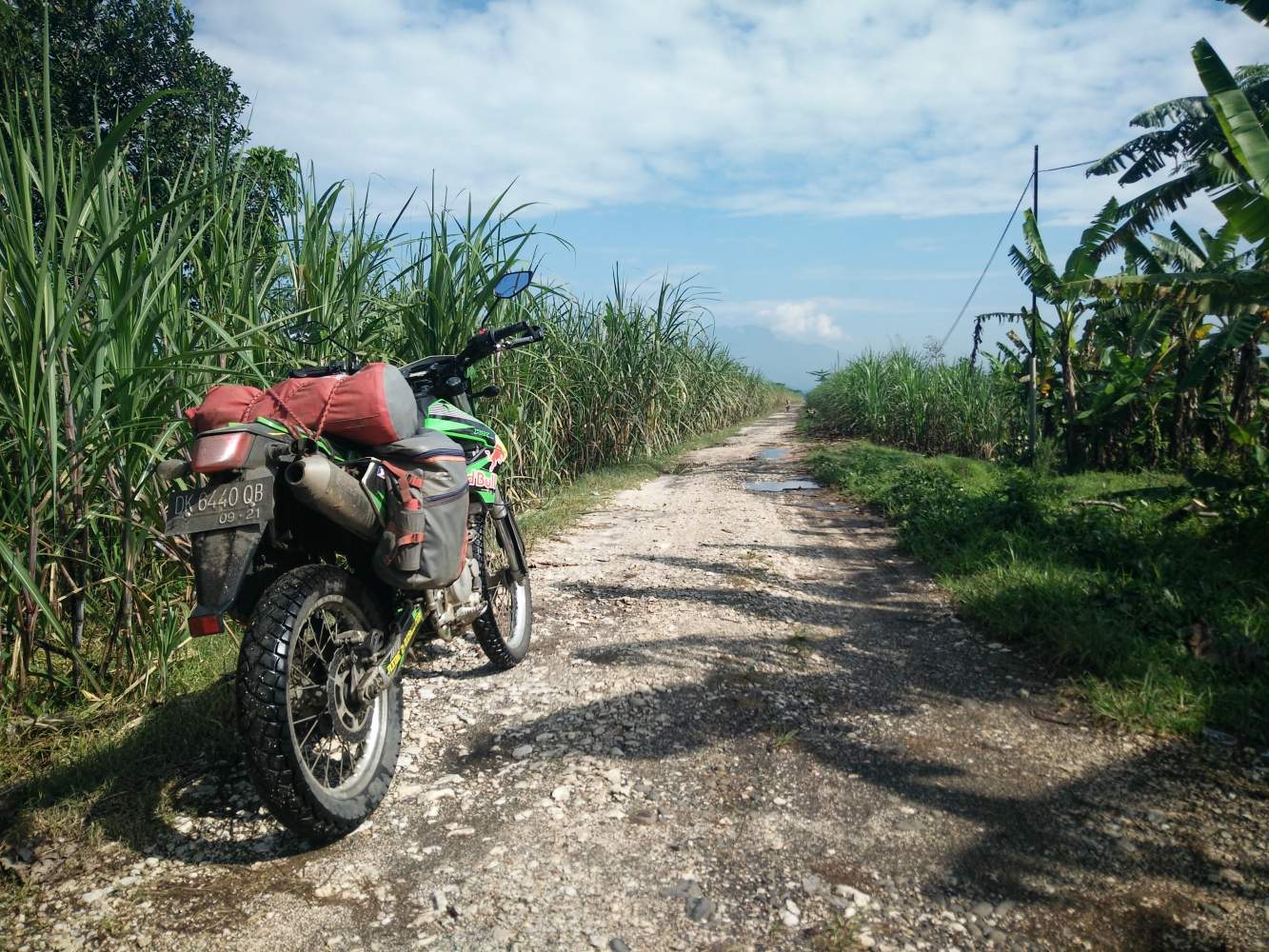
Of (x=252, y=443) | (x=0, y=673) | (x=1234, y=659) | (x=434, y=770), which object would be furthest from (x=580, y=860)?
(x=1234, y=659)

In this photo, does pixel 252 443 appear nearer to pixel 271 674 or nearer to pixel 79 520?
pixel 271 674

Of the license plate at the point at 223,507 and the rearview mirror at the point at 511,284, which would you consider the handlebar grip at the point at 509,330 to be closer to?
the rearview mirror at the point at 511,284

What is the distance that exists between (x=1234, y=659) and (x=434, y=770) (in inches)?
119

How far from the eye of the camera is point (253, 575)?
215cm

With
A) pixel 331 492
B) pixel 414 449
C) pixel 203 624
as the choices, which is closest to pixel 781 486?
pixel 414 449

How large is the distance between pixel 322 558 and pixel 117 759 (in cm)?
80

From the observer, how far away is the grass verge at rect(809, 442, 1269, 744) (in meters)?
3.04

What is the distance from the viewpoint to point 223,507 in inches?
78.9

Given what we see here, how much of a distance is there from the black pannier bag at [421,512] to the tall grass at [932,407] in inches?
411

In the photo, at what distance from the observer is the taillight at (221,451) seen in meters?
2.03

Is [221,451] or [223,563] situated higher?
[221,451]

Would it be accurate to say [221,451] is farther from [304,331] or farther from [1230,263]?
[1230,263]

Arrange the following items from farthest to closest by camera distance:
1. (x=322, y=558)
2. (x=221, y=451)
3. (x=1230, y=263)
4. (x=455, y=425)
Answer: (x=1230, y=263) → (x=455, y=425) → (x=322, y=558) → (x=221, y=451)

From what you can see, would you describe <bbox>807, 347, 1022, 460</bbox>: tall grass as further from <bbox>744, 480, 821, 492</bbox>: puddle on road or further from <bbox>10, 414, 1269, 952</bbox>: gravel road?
<bbox>10, 414, 1269, 952</bbox>: gravel road
